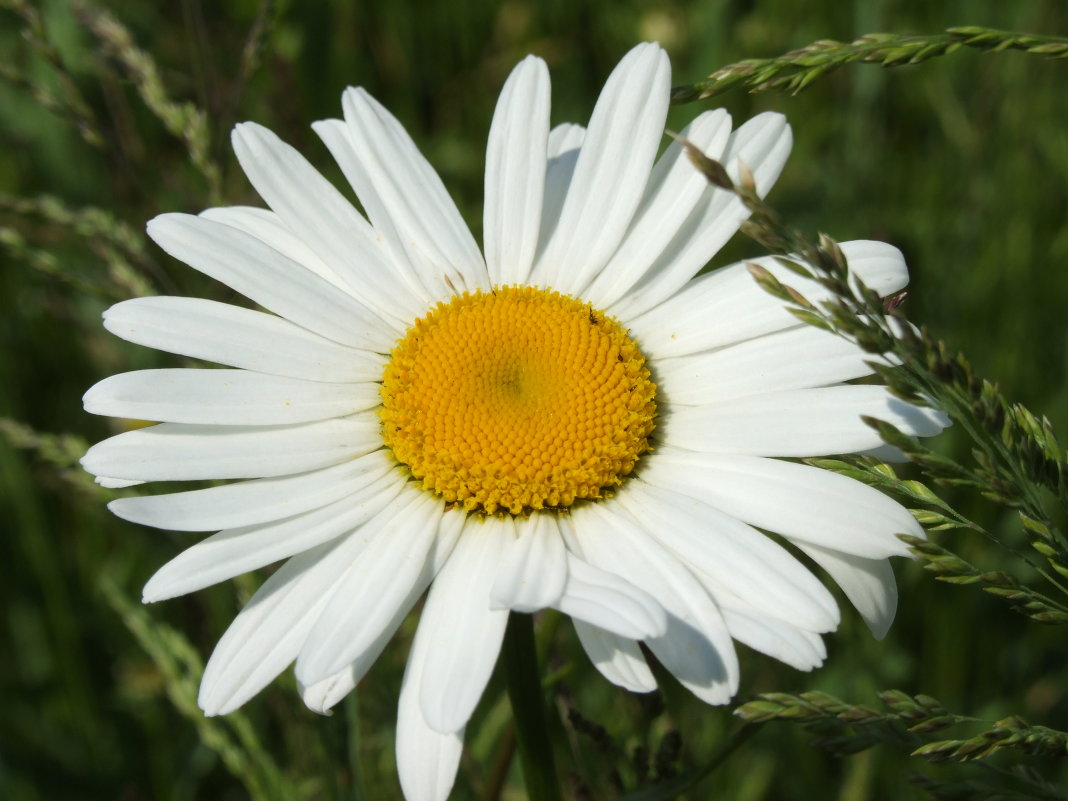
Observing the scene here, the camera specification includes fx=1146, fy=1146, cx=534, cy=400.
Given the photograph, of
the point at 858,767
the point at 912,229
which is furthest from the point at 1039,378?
the point at 858,767

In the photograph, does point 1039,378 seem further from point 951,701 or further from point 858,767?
point 858,767

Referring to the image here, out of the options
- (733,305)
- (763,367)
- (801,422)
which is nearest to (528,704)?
(801,422)

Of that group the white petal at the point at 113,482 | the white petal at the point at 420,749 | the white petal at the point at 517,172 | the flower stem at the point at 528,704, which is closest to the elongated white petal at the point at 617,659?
the flower stem at the point at 528,704

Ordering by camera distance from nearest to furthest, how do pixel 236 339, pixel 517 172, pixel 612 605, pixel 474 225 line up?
pixel 612 605
pixel 236 339
pixel 517 172
pixel 474 225

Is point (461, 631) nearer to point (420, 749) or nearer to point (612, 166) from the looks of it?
point (420, 749)

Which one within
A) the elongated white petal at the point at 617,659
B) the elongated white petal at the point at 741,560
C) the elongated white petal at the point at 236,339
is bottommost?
the elongated white petal at the point at 617,659

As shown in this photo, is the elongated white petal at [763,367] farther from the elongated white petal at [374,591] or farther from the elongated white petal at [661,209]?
the elongated white petal at [374,591]

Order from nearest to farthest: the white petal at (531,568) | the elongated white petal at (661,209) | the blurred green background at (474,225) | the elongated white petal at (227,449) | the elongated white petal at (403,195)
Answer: the white petal at (531,568) < the elongated white petal at (227,449) < the elongated white petal at (661,209) < the elongated white petal at (403,195) < the blurred green background at (474,225)
